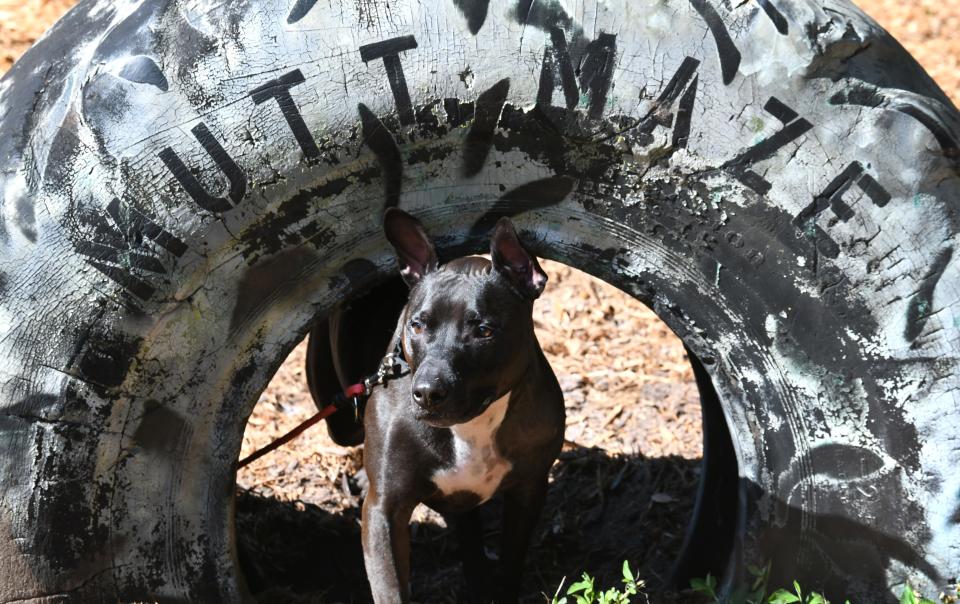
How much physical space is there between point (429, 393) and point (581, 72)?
3.48 ft

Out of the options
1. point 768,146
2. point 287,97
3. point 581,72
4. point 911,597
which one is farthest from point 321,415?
point 911,597

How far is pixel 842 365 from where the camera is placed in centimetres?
353

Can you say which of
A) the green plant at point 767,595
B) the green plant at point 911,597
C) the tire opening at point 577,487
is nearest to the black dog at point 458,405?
the tire opening at point 577,487

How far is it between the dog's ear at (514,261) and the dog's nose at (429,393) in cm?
47

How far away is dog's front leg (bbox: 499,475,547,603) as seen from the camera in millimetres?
4160

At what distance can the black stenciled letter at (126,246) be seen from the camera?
134 inches

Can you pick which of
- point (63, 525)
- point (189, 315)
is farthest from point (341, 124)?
point (63, 525)

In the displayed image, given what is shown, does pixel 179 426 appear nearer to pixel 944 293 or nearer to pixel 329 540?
pixel 329 540

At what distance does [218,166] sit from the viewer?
11.2ft

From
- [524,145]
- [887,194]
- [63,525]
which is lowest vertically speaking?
[63,525]

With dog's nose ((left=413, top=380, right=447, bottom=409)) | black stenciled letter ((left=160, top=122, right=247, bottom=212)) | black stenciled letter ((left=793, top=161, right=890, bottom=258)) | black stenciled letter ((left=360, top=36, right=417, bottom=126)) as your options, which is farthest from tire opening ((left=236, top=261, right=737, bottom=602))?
black stenciled letter ((left=360, top=36, right=417, bottom=126))

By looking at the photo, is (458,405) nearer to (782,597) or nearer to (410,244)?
(410,244)

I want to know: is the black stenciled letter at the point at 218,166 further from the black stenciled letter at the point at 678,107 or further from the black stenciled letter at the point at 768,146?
the black stenciled letter at the point at 768,146

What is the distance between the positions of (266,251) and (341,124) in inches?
18.6
